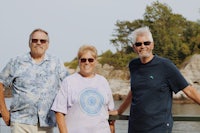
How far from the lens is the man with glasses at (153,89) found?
4281 mm

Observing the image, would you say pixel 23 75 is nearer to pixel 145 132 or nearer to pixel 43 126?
pixel 43 126

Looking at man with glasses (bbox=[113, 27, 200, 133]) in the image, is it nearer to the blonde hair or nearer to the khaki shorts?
the blonde hair

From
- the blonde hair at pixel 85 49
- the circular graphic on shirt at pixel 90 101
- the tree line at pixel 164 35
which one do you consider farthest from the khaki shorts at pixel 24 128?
the tree line at pixel 164 35

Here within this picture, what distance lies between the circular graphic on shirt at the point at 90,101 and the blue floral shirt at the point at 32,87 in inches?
14.4

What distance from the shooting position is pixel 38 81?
179 inches

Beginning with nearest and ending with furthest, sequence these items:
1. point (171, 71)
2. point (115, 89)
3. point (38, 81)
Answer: point (171, 71) < point (38, 81) < point (115, 89)

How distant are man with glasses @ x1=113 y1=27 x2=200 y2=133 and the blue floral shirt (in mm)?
791

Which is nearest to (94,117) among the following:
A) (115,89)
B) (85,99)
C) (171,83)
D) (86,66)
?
(85,99)

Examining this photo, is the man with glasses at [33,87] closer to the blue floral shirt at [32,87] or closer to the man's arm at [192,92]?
the blue floral shirt at [32,87]

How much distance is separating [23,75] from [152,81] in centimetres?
122

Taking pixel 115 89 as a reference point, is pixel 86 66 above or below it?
above

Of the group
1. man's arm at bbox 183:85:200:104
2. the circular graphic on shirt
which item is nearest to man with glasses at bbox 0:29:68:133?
the circular graphic on shirt

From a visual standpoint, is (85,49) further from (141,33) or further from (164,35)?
(164,35)

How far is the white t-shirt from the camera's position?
14.2 ft
